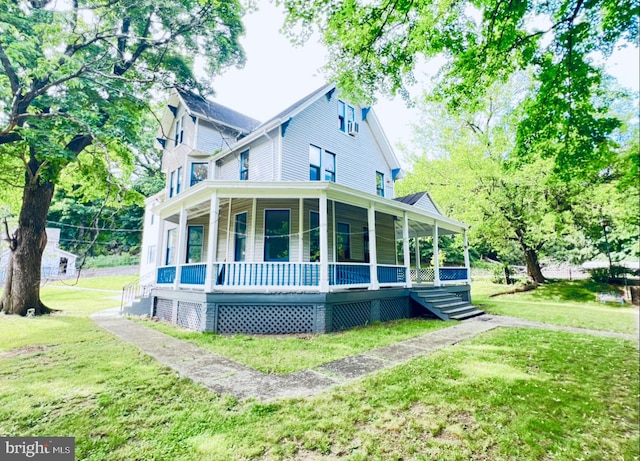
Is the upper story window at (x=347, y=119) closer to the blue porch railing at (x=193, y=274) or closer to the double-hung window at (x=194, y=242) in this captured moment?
the double-hung window at (x=194, y=242)

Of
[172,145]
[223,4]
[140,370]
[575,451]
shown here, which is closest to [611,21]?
[575,451]

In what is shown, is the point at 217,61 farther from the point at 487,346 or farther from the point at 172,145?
the point at 487,346

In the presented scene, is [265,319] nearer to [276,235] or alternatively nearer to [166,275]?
[276,235]

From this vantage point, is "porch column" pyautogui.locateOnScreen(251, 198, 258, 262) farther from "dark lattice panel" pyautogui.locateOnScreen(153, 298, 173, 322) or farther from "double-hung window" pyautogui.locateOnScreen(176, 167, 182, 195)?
"double-hung window" pyautogui.locateOnScreen(176, 167, 182, 195)

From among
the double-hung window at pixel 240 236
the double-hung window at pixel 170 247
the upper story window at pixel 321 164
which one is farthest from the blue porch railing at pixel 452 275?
the double-hung window at pixel 170 247

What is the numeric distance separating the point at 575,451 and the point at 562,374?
2677 mm

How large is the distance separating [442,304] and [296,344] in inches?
260

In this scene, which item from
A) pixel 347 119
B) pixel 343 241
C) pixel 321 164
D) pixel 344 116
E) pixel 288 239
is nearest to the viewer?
pixel 288 239

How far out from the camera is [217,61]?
45.8 ft

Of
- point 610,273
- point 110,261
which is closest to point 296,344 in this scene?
point 610,273

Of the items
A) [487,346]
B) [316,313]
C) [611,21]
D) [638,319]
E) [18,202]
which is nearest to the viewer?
[611,21]

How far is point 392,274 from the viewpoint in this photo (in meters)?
10.7

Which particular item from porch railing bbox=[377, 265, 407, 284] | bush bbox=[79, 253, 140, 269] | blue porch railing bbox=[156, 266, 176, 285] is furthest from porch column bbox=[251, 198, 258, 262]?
bush bbox=[79, 253, 140, 269]

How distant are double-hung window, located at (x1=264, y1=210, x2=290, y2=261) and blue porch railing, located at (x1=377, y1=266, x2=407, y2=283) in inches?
134
